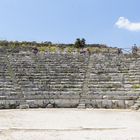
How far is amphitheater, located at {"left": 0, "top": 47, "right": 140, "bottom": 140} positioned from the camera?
41.1ft

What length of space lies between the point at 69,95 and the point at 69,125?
6.74 m

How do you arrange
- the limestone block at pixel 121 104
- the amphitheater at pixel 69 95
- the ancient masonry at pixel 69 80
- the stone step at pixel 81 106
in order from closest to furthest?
1. the amphitheater at pixel 69 95
2. the stone step at pixel 81 106
3. the limestone block at pixel 121 104
4. the ancient masonry at pixel 69 80

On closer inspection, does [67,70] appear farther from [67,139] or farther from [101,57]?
[67,139]

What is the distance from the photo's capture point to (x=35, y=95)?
66.1 feet

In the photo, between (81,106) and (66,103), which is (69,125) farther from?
(66,103)

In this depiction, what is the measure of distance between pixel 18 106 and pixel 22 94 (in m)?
1.04

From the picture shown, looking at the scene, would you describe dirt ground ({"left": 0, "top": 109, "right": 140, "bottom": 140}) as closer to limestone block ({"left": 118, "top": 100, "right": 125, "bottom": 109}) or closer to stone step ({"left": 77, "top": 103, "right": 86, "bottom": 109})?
stone step ({"left": 77, "top": 103, "right": 86, "bottom": 109})

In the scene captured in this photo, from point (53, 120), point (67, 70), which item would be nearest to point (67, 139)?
point (53, 120)

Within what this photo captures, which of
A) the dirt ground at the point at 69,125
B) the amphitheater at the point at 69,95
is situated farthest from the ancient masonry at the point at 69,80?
the dirt ground at the point at 69,125

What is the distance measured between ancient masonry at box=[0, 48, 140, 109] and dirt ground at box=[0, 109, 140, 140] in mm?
1747

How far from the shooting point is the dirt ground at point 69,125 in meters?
11.5

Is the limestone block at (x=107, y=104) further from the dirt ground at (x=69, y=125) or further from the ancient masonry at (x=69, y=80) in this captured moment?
the dirt ground at (x=69, y=125)

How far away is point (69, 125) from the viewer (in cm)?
1353

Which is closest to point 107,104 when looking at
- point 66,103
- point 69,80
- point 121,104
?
point 121,104
